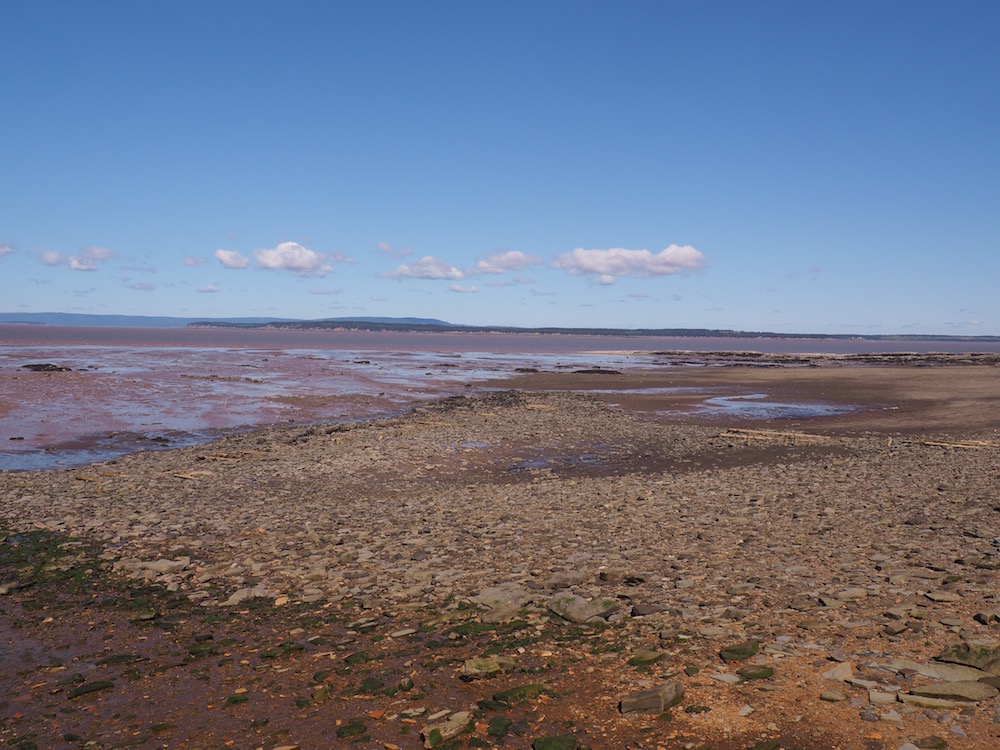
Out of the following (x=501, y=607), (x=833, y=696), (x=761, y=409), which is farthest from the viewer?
(x=761, y=409)

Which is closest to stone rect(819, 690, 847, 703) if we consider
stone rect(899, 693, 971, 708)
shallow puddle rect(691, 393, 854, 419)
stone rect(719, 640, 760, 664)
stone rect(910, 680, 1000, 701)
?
stone rect(899, 693, 971, 708)

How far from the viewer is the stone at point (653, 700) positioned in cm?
676

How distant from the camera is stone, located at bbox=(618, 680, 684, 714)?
6.76 metres

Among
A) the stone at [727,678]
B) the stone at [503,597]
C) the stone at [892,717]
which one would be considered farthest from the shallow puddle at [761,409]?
the stone at [892,717]

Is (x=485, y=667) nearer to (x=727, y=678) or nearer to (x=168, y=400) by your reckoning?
(x=727, y=678)

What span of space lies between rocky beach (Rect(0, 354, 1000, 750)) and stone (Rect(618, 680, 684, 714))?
0.03 m

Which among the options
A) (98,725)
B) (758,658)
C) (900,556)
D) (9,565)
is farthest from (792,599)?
(9,565)

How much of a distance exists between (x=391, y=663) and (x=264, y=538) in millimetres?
5942

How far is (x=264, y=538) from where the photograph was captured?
43.5ft

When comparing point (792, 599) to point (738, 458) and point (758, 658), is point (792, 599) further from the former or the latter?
point (738, 458)

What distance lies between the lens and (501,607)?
377 inches

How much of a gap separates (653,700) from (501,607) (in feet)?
10.2

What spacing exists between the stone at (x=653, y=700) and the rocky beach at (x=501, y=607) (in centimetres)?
3

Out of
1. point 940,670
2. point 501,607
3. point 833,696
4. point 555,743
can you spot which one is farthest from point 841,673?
point 501,607
